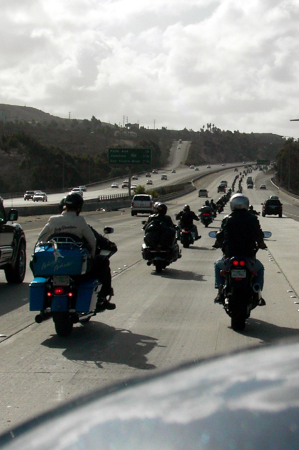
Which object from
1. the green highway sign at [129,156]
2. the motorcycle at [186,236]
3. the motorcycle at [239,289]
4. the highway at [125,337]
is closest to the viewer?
the highway at [125,337]

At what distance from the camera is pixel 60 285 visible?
7.69 metres

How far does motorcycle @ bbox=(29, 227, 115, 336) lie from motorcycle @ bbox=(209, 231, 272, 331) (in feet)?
5.66

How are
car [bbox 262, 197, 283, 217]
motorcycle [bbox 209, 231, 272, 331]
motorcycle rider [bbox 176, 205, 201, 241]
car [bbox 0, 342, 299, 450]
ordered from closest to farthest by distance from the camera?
1. car [bbox 0, 342, 299, 450]
2. motorcycle [bbox 209, 231, 272, 331]
3. motorcycle rider [bbox 176, 205, 201, 241]
4. car [bbox 262, 197, 283, 217]

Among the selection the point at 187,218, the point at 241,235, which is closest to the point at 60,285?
the point at 241,235

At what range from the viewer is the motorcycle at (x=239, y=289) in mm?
8117

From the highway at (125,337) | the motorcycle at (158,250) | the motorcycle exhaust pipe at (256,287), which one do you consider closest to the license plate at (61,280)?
the highway at (125,337)

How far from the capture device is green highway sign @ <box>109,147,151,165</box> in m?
83.2

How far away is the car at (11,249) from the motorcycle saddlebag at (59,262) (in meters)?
5.09

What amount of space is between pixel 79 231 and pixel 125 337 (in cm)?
144

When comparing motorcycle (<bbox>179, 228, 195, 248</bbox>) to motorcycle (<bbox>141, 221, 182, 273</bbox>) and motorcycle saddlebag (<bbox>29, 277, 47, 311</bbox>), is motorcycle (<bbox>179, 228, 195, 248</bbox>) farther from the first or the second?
motorcycle saddlebag (<bbox>29, 277, 47, 311</bbox>)

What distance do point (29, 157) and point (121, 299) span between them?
362ft

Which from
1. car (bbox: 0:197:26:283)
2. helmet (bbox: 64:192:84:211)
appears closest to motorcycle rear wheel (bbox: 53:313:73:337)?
helmet (bbox: 64:192:84:211)

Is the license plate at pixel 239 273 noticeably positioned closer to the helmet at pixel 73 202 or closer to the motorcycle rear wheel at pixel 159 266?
the helmet at pixel 73 202

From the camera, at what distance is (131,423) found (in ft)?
7.04
